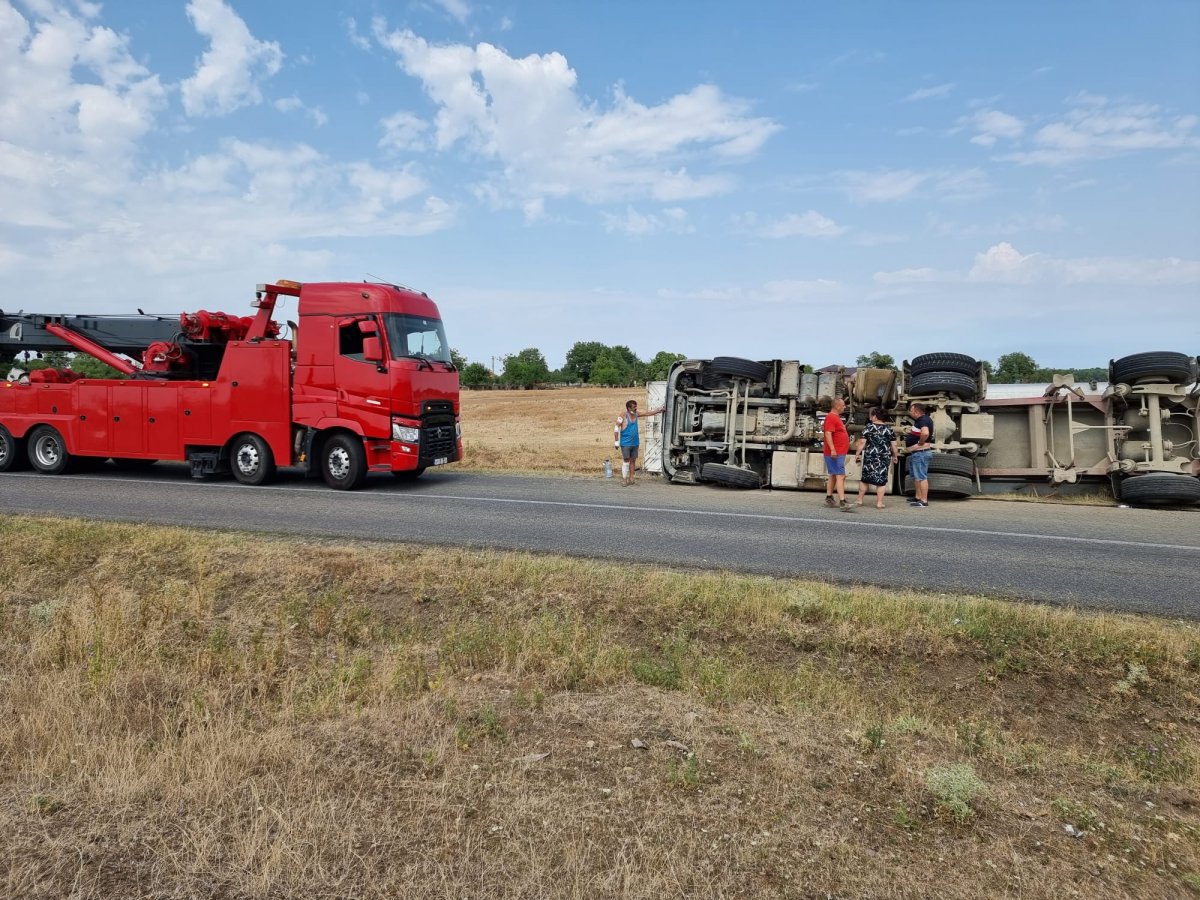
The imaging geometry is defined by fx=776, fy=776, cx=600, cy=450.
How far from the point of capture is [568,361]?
136500mm

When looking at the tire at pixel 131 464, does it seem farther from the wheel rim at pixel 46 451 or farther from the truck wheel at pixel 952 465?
the truck wheel at pixel 952 465

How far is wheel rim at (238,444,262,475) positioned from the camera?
1423 centimetres

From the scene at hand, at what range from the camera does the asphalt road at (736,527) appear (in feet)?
25.0

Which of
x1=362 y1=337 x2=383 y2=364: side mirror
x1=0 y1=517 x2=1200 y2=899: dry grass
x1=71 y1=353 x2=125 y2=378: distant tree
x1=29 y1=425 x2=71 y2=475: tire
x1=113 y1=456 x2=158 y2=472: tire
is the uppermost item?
x1=71 y1=353 x2=125 y2=378: distant tree

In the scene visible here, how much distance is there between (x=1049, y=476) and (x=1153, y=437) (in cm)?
164

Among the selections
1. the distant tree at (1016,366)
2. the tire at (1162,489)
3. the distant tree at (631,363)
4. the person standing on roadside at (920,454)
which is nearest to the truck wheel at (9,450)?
the person standing on roadside at (920,454)

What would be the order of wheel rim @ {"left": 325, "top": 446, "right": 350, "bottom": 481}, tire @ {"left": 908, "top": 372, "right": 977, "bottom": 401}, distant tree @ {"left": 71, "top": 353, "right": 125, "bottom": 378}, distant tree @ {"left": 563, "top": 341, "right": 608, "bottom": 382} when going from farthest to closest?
distant tree @ {"left": 563, "top": 341, "right": 608, "bottom": 382}, distant tree @ {"left": 71, "top": 353, "right": 125, "bottom": 378}, tire @ {"left": 908, "top": 372, "right": 977, "bottom": 401}, wheel rim @ {"left": 325, "top": 446, "right": 350, "bottom": 481}

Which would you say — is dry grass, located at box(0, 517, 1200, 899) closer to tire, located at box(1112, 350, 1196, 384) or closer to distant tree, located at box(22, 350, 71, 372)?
tire, located at box(1112, 350, 1196, 384)

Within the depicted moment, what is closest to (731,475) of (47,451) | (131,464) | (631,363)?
(131,464)

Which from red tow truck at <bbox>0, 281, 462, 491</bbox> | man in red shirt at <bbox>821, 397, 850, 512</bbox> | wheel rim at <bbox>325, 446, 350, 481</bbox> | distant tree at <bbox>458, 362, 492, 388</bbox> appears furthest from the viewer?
distant tree at <bbox>458, 362, 492, 388</bbox>

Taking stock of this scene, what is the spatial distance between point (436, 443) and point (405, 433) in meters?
0.77

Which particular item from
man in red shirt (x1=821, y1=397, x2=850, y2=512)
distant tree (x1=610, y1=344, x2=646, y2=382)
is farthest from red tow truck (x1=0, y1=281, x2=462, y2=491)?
distant tree (x1=610, y1=344, x2=646, y2=382)

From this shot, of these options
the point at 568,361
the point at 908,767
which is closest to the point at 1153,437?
the point at 908,767

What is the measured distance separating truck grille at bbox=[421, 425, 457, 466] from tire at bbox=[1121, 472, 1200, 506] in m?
11.5
